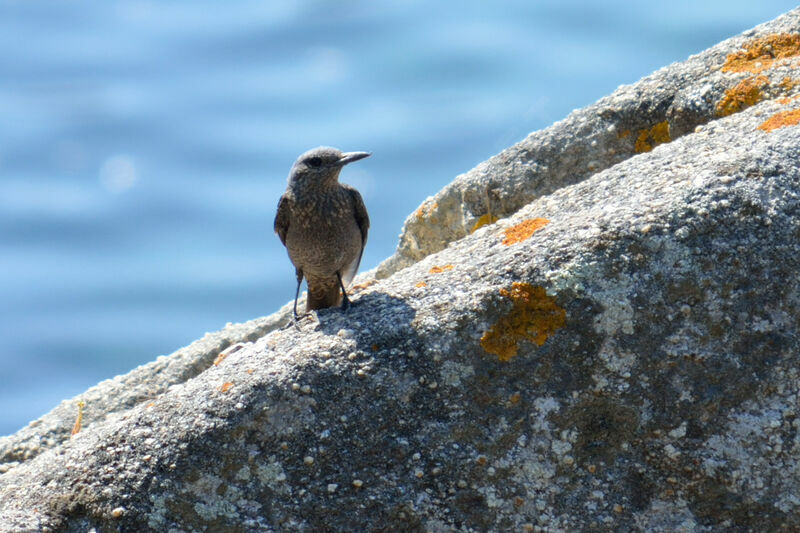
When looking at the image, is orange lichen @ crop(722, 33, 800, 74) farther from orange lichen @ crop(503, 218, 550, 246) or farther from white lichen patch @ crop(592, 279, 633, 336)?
white lichen patch @ crop(592, 279, 633, 336)

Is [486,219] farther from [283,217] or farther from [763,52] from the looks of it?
[763,52]

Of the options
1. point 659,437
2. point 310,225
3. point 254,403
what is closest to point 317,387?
point 254,403

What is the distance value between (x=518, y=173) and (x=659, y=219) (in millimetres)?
2256

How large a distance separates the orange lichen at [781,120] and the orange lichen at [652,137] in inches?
45.9

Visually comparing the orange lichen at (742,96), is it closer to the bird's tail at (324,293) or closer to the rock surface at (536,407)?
the rock surface at (536,407)

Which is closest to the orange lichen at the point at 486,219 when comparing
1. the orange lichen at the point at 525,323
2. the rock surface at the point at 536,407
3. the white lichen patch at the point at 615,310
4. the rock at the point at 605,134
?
the rock at the point at 605,134

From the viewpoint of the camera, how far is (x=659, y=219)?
3625mm

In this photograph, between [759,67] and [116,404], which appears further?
[116,404]

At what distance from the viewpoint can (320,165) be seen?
19.8ft

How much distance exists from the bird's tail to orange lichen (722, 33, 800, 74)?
2.84 m

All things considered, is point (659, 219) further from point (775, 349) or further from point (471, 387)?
point (471, 387)

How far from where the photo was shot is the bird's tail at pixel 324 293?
243 inches

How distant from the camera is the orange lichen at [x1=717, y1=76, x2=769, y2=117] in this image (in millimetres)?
4762

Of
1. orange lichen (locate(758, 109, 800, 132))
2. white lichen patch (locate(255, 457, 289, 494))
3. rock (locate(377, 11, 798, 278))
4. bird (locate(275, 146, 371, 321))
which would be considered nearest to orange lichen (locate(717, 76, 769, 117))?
rock (locate(377, 11, 798, 278))
